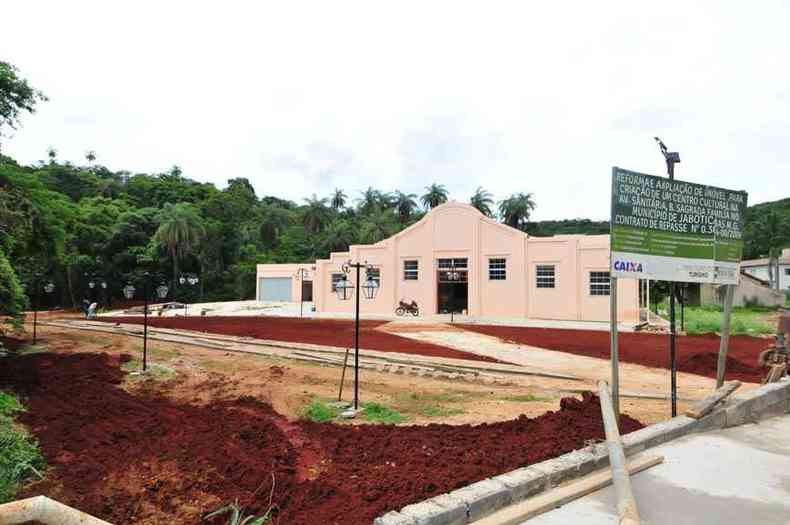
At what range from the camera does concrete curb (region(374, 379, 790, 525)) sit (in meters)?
3.18

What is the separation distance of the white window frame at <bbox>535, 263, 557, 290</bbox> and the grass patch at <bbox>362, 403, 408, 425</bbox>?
76.3 feet

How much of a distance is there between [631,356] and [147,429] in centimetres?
1302

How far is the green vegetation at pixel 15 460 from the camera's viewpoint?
471cm

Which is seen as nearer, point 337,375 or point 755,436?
point 755,436

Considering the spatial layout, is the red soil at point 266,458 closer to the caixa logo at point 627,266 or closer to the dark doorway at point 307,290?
the caixa logo at point 627,266

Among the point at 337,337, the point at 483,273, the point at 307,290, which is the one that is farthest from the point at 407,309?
the point at 307,290

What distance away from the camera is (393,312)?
33219mm

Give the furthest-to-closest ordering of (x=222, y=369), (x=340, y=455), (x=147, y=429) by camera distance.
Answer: (x=222, y=369), (x=147, y=429), (x=340, y=455)

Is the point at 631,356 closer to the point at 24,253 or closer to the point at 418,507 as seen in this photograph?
the point at 418,507

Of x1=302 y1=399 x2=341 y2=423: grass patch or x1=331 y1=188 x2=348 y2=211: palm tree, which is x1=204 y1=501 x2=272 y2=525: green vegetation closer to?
x1=302 y1=399 x2=341 y2=423: grass patch

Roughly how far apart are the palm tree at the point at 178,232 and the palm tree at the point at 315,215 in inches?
687

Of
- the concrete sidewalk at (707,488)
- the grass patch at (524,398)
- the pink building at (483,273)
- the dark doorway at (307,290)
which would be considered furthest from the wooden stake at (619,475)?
the dark doorway at (307,290)

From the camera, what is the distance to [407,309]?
105ft

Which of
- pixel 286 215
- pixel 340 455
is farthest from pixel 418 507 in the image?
pixel 286 215
